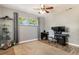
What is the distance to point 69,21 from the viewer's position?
2.05 m

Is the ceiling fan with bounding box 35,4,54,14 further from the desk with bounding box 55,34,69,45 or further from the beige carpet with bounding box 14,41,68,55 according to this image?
the beige carpet with bounding box 14,41,68,55

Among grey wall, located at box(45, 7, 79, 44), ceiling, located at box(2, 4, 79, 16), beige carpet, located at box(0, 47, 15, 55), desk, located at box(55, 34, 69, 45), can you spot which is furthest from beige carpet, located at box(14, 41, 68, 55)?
ceiling, located at box(2, 4, 79, 16)

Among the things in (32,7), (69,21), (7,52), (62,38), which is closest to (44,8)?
(32,7)

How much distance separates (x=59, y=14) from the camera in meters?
2.08

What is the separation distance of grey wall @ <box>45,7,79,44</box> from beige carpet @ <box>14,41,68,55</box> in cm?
43

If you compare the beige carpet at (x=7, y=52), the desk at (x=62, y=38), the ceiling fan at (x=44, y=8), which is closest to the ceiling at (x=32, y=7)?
the ceiling fan at (x=44, y=8)

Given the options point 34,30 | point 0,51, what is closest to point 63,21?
point 34,30

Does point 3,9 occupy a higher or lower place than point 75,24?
higher

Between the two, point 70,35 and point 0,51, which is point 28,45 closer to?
point 0,51

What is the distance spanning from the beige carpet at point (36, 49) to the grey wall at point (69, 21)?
43 centimetres

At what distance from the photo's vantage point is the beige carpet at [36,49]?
6.28ft

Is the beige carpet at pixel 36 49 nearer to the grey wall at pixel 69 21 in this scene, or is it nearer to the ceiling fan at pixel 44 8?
the grey wall at pixel 69 21

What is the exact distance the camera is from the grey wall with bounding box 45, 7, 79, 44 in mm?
1964

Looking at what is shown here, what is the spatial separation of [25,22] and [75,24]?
1.20m
